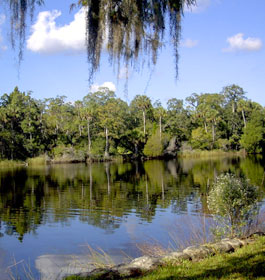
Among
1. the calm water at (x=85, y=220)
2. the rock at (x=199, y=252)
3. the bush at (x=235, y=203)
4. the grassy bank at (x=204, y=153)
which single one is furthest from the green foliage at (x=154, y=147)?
the rock at (x=199, y=252)

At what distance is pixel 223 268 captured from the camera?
542 cm

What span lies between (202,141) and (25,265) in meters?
60.9

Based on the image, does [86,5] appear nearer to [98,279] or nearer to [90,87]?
[90,87]

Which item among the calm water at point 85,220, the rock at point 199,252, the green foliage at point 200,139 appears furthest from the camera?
the green foliage at point 200,139

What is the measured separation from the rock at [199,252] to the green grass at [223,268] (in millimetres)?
216

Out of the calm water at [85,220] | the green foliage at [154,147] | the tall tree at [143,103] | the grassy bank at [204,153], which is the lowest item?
the calm water at [85,220]

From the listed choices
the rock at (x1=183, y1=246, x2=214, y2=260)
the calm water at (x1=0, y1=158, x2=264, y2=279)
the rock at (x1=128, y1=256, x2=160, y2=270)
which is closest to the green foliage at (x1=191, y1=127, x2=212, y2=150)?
the calm water at (x1=0, y1=158, x2=264, y2=279)

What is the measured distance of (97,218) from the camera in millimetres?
15766

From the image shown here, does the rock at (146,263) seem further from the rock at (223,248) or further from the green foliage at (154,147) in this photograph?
the green foliage at (154,147)

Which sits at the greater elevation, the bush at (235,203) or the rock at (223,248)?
the bush at (235,203)

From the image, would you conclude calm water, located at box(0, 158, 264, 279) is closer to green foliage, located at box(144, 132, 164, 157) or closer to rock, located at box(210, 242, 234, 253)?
rock, located at box(210, 242, 234, 253)

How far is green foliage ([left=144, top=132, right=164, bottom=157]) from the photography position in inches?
2520

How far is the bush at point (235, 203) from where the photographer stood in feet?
29.5

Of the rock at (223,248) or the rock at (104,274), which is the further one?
the rock at (223,248)
